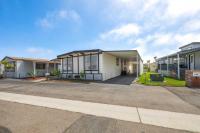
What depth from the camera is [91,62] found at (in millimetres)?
14625

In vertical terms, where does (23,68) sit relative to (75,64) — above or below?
below

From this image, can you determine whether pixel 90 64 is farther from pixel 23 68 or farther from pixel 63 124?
pixel 23 68

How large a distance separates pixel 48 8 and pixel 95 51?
6.11m

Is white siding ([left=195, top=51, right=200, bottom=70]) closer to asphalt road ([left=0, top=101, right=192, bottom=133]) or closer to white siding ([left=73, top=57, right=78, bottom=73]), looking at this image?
asphalt road ([left=0, top=101, right=192, bottom=133])

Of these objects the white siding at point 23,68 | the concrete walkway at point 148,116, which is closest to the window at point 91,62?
the concrete walkway at point 148,116

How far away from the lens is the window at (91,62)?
14.3m

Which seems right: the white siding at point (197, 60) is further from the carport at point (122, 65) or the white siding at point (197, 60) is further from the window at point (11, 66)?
the window at point (11, 66)

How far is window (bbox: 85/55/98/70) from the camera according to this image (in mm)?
14328

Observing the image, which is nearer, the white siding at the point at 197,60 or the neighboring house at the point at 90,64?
the neighboring house at the point at 90,64

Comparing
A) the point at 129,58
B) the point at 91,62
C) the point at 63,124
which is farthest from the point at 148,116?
the point at 129,58

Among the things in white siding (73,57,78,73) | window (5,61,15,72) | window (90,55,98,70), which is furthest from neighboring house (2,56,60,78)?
window (90,55,98,70)

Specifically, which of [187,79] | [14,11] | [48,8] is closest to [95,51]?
[48,8]

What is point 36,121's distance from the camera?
359 centimetres

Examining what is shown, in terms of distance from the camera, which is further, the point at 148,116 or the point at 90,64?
the point at 90,64
